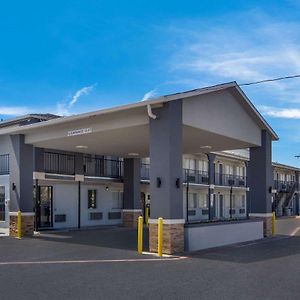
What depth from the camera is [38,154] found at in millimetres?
22938

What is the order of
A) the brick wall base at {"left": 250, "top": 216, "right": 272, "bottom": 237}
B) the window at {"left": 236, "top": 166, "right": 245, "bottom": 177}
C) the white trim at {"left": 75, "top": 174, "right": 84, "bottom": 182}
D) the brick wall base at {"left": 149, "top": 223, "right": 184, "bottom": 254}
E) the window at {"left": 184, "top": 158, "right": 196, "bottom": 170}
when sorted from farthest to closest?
the window at {"left": 236, "top": 166, "right": 245, "bottom": 177}
the window at {"left": 184, "top": 158, "right": 196, "bottom": 170}
the white trim at {"left": 75, "top": 174, "right": 84, "bottom": 182}
the brick wall base at {"left": 250, "top": 216, "right": 272, "bottom": 237}
the brick wall base at {"left": 149, "top": 223, "right": 184, "bottom": 254}

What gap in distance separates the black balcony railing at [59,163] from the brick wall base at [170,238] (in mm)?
10627

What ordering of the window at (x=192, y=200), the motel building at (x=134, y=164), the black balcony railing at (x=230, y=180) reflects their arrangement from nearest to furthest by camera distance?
the motel building at (x=134, y=164), the window at (x=192, y=200), the black balcony railing at (x=230, y=180)

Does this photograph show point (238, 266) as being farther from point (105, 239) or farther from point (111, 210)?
point (111, 210)

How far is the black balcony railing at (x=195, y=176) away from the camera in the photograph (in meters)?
35.7

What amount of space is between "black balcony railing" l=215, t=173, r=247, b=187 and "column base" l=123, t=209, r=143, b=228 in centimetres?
1430

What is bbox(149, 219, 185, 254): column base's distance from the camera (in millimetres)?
14094

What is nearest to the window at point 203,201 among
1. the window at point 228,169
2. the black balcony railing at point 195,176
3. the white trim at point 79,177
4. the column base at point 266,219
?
the black balcony railing at point 195,176

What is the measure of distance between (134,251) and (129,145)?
272 inches

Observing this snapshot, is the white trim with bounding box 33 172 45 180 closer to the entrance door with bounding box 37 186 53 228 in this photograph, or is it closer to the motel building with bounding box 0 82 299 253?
the motel building with bounding box 0 82 299 253

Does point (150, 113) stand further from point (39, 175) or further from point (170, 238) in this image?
point (39, 175)

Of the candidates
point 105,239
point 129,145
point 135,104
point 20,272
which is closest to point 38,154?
point 129,145

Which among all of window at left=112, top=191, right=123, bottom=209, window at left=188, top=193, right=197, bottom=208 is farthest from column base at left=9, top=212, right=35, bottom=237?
window at left=188, top=193, right=197, bottom=208

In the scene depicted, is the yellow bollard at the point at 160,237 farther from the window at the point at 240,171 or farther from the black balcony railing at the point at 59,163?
the window at the point at 240,171
